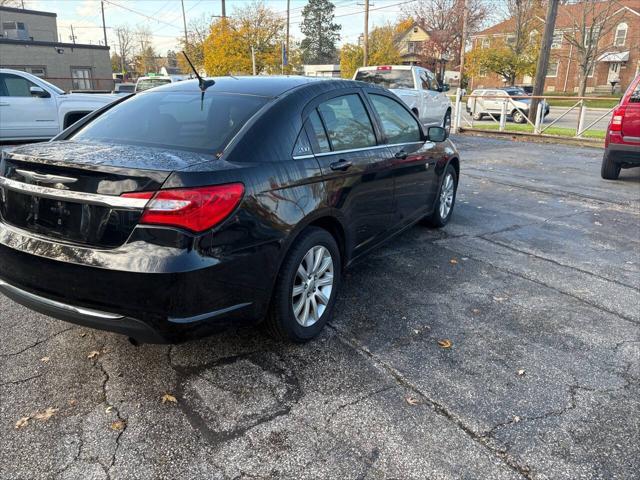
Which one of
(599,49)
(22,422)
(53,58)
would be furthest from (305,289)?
(599,49)

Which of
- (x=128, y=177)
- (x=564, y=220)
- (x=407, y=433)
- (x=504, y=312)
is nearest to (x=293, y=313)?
(x=407, y=433)

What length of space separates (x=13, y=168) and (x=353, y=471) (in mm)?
2386

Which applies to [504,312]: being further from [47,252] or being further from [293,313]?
[47,252]

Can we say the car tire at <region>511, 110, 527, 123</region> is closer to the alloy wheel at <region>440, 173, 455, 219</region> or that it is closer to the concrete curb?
the concrete curb

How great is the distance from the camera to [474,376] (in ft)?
9.54

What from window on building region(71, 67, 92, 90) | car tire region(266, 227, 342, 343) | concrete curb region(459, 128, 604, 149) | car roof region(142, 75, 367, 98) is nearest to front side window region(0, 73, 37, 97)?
car roof region(142, 75, 367, 98)

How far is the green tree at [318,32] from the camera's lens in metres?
80.2

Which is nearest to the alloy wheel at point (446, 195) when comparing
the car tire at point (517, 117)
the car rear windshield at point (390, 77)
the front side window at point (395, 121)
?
the front side window at point (395, 121)

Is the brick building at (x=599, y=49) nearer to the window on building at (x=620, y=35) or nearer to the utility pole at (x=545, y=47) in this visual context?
the window on building at (x=620, y=35)

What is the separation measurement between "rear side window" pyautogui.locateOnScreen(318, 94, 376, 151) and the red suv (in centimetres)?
627

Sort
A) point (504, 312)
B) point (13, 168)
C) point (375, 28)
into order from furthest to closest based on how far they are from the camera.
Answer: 1. point (375, 28)
2. point (504, 312)
3. point (13, 168)

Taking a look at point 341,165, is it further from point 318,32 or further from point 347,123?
point 318,32

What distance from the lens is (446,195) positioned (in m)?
5.79

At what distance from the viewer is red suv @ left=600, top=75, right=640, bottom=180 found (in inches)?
316
